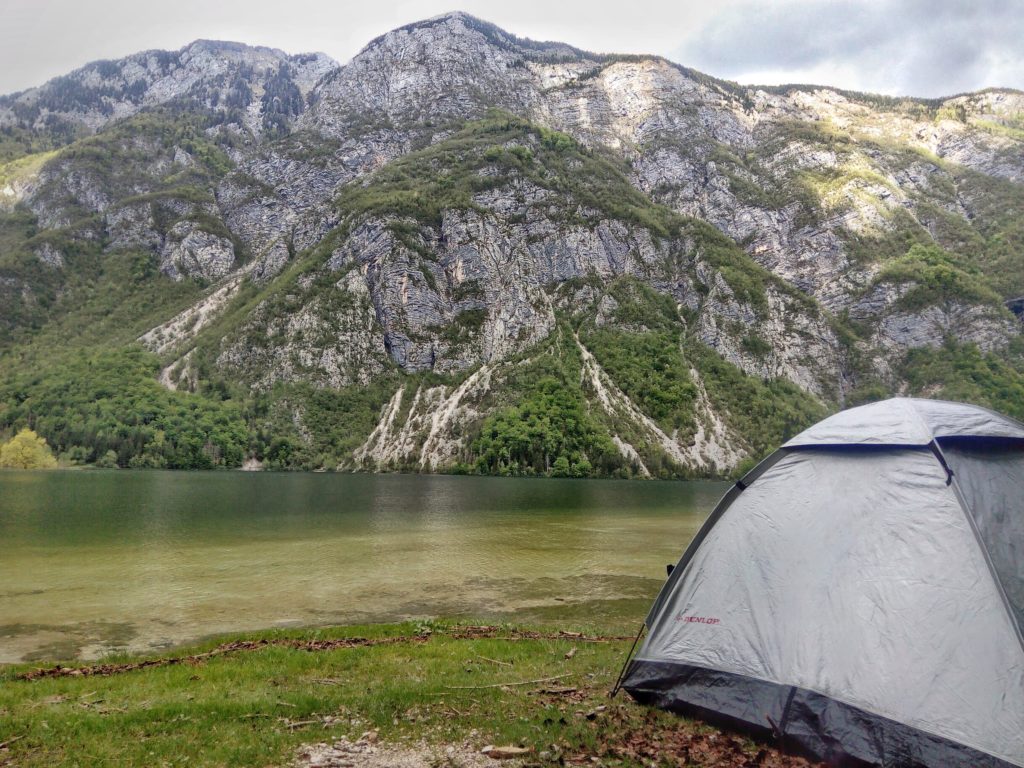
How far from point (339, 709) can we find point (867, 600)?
25.3ft

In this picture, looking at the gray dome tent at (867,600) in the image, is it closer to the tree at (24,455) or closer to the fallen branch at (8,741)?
the fallen branch at (8,741)

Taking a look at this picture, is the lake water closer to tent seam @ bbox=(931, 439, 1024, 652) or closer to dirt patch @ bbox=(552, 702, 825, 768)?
dirt patch @ bbox=(552, 702, 825, 768)

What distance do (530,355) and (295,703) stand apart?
174 m

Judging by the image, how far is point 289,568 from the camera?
27000 mm

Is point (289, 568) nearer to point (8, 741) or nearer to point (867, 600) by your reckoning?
point (8, 741)

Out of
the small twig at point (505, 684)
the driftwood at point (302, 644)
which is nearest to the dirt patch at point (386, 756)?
the small twig at point (505, 684)

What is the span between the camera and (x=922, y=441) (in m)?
8.38

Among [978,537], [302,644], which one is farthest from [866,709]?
[302,644]

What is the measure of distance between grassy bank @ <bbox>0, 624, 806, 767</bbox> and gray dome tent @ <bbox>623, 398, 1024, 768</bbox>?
819mm

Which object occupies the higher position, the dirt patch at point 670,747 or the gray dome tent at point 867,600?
the gray dome tent at point 867,600

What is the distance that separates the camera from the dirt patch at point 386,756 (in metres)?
7.03

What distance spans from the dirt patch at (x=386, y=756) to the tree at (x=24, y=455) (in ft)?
515

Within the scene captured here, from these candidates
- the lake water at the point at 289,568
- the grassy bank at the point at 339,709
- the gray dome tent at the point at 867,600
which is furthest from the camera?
the lake water at the point at 289,568

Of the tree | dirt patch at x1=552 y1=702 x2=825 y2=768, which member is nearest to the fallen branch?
dirt patch at x1=552 y1=702 x2=825 y2=768
